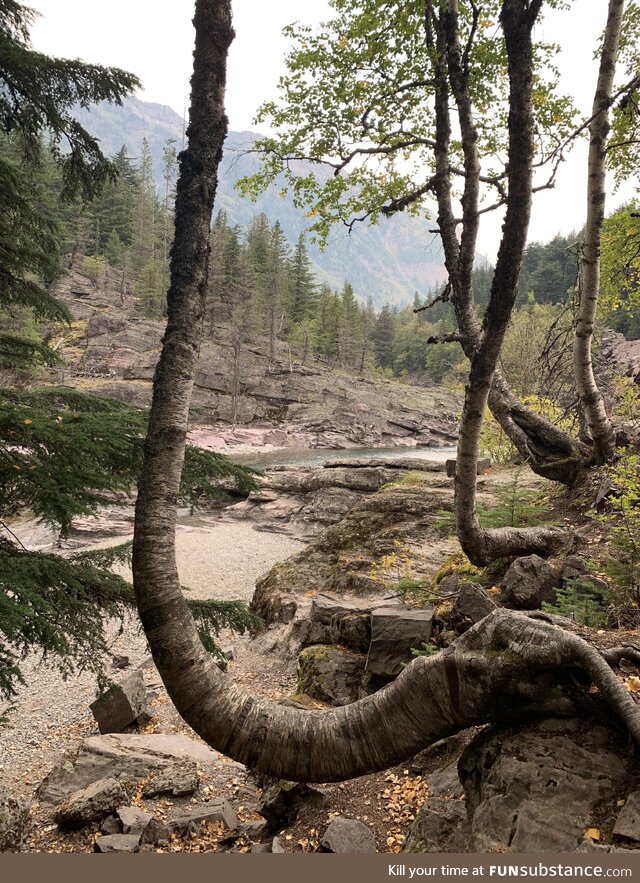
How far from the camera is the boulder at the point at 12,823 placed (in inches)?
168

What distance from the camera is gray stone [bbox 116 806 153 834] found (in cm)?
427

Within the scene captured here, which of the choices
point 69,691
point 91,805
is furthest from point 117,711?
point 91,805

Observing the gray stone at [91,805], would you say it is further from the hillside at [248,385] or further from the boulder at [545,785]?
the hillside at [248,385]

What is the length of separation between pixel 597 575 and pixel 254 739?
4.10m

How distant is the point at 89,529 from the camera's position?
60.2ft

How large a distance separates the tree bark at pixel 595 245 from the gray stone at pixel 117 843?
26.8ft

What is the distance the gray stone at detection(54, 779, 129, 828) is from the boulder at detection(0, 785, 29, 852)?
0.31 metres

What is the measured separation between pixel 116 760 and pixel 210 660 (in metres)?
3.46

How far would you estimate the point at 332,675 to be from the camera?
19.8ft

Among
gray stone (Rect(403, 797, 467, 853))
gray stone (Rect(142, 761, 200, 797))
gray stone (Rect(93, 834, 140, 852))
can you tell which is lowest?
gray stone (Rect(142, 761, 200, 797))

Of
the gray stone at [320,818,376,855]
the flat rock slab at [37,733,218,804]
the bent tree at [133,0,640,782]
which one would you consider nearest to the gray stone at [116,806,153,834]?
the flat rock slab at [37,733,218,804]

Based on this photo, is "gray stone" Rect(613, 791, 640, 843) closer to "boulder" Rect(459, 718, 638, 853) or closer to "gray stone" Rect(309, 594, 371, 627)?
"boulder" Rect(459, 718, 638, 853)

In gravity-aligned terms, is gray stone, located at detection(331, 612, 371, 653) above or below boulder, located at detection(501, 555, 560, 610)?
below

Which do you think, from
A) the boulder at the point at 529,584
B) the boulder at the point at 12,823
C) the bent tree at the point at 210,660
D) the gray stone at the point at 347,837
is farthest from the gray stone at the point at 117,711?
the boulder at the point at 529,584
